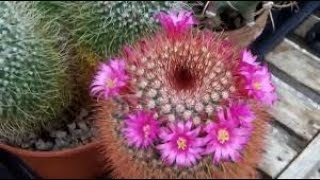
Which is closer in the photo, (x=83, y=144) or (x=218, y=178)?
(x=218, y=178)

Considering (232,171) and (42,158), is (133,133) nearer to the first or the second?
(232,171)

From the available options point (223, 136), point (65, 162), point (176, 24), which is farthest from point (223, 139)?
point (65, 162)

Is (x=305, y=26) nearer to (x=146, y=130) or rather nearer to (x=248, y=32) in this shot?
(x=248, y=32)

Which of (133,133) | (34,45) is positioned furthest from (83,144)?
(133,133)

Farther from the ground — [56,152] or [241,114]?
[241,114]

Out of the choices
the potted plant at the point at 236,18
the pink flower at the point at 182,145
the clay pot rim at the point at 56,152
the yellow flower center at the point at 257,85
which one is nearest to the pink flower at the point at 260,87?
the yellow flower center at the point at 257,85
